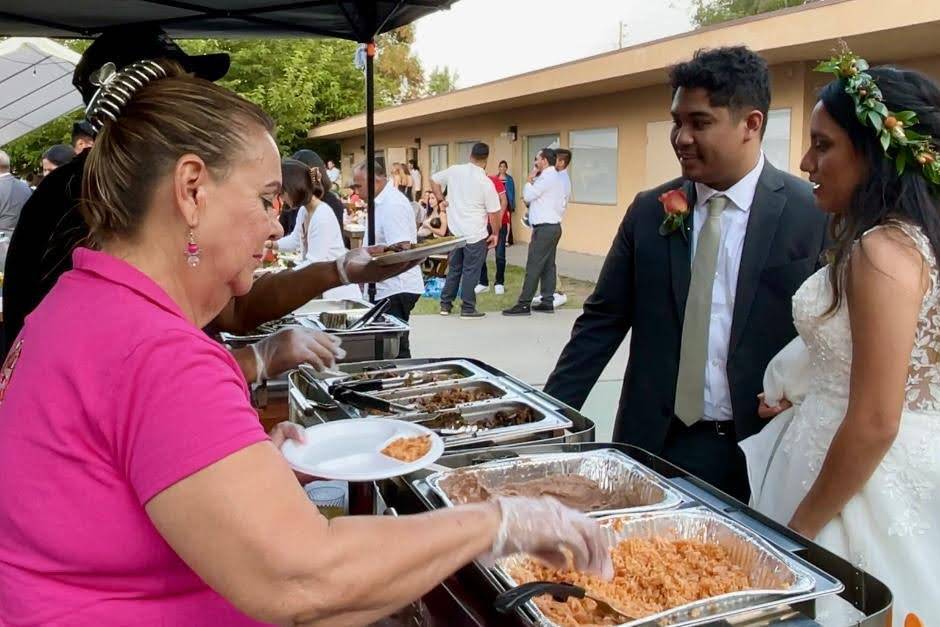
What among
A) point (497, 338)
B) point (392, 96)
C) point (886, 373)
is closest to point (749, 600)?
point (886, 373)

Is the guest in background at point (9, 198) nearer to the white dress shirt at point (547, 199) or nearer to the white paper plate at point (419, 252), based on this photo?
the white dress shirt at point (547, 199)

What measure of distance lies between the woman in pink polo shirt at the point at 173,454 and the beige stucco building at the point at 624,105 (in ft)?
20.6

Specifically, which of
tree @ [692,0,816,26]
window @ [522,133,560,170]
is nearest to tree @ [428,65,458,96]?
tree @ [692,0,816,26]

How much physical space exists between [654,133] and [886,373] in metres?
10.6

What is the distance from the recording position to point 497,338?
7309mm

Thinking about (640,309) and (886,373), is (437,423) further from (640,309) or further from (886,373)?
(886,373)

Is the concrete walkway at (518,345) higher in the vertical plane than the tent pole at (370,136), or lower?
lower

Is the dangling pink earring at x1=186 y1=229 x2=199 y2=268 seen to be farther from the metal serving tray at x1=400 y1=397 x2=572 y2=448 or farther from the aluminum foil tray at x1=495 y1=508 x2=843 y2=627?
the metal serving tray at x1=400 y1=397 x2=572 y2=448

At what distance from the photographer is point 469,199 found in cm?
815

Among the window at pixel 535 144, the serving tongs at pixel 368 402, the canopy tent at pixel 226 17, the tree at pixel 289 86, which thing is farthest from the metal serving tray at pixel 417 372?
the tree at pixel 289 86

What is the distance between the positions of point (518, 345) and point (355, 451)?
5380 mm

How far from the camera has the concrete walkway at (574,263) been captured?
449 inches

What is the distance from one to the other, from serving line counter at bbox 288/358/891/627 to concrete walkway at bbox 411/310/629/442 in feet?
8.48

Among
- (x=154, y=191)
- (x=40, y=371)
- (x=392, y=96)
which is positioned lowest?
(x=40, y=371)
